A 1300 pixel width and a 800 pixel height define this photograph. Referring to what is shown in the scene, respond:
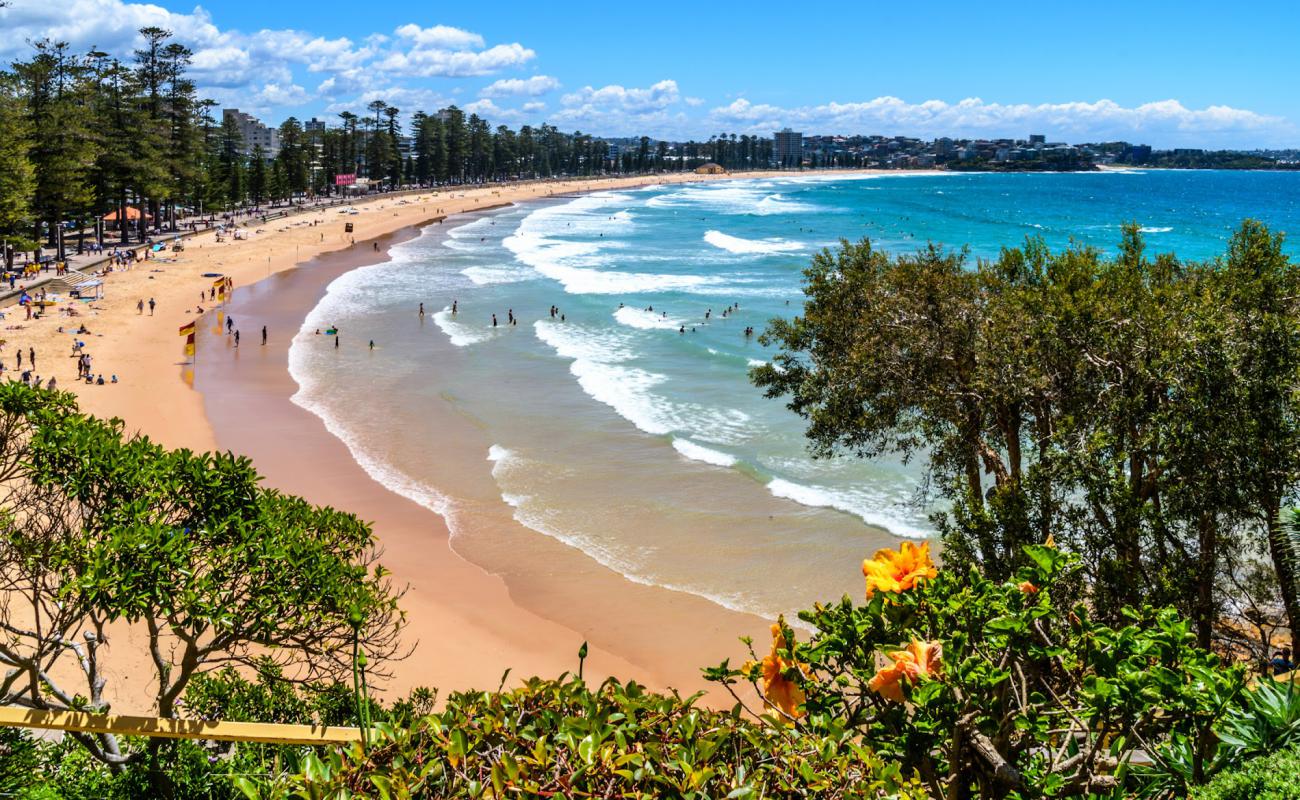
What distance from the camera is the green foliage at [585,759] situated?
2918mm

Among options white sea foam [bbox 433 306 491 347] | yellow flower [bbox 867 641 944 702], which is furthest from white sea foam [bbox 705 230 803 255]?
yellow flower [bbox 867 641 944 702]

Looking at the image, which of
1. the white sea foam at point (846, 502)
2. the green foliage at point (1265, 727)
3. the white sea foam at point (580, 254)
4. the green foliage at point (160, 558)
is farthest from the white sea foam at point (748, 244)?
the green foliage at point (1265, 727)

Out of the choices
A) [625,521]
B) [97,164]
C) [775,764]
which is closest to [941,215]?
[97,164]

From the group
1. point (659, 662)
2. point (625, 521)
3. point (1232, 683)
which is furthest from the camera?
point (625, 521)

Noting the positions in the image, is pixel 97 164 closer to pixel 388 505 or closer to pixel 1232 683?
pixel 388 505

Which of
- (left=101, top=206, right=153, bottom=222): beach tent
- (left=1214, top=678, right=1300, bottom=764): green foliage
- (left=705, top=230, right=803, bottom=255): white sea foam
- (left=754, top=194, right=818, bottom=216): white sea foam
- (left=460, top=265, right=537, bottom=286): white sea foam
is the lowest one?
(left=1214, top=678, right=1300, bottom=764): green foliage

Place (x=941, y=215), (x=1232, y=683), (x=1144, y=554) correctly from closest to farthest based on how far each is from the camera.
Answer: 1. (x=1232, y=683)
2. (x=1144, y=554)
3. (x=941, y=215)

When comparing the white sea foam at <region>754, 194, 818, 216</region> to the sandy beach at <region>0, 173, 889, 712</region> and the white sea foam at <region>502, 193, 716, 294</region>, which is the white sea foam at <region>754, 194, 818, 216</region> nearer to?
the white sea foam at <region>502, 193, 716, 294</region>

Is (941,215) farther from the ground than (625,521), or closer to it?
farther from the ground

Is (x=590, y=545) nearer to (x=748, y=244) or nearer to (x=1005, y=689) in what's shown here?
(x=1005, y=689)

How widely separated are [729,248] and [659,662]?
182 feet

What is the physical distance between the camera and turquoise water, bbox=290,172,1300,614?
16953mm

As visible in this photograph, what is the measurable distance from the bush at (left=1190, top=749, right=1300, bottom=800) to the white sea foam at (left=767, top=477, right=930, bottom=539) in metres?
13.9

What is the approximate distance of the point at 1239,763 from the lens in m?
3.30
